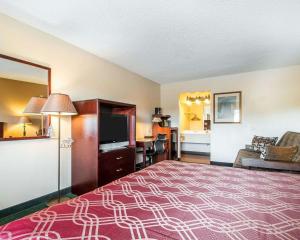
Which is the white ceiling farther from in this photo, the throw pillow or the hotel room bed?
the hotel room bed

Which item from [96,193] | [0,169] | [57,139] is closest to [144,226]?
[96,193]

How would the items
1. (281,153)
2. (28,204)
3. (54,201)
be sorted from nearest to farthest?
(28,204), (54,201), (281,153)

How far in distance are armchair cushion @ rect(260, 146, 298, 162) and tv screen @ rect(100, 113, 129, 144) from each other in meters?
2.42

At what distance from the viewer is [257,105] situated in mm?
4508

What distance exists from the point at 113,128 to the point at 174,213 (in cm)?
230

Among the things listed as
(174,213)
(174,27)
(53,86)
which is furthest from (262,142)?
(53,86)

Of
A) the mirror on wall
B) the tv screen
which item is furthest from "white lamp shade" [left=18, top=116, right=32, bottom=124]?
the tv screen

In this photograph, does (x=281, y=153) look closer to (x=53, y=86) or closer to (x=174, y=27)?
(x=174, y=27)

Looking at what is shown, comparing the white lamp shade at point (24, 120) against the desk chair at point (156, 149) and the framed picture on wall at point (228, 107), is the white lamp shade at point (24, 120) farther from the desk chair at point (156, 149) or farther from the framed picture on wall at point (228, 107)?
Answer: the framed picture on wall at point (228, 107)

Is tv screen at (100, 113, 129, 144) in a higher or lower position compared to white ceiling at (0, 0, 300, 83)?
lower

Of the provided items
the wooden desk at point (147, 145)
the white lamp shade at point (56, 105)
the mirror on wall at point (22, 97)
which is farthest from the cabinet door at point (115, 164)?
the mirror on wall at point (22, 97)

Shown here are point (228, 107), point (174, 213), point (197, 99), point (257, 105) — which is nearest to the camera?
point (174, 213)

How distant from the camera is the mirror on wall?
219cm

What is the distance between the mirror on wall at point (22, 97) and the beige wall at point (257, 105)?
157 inches
